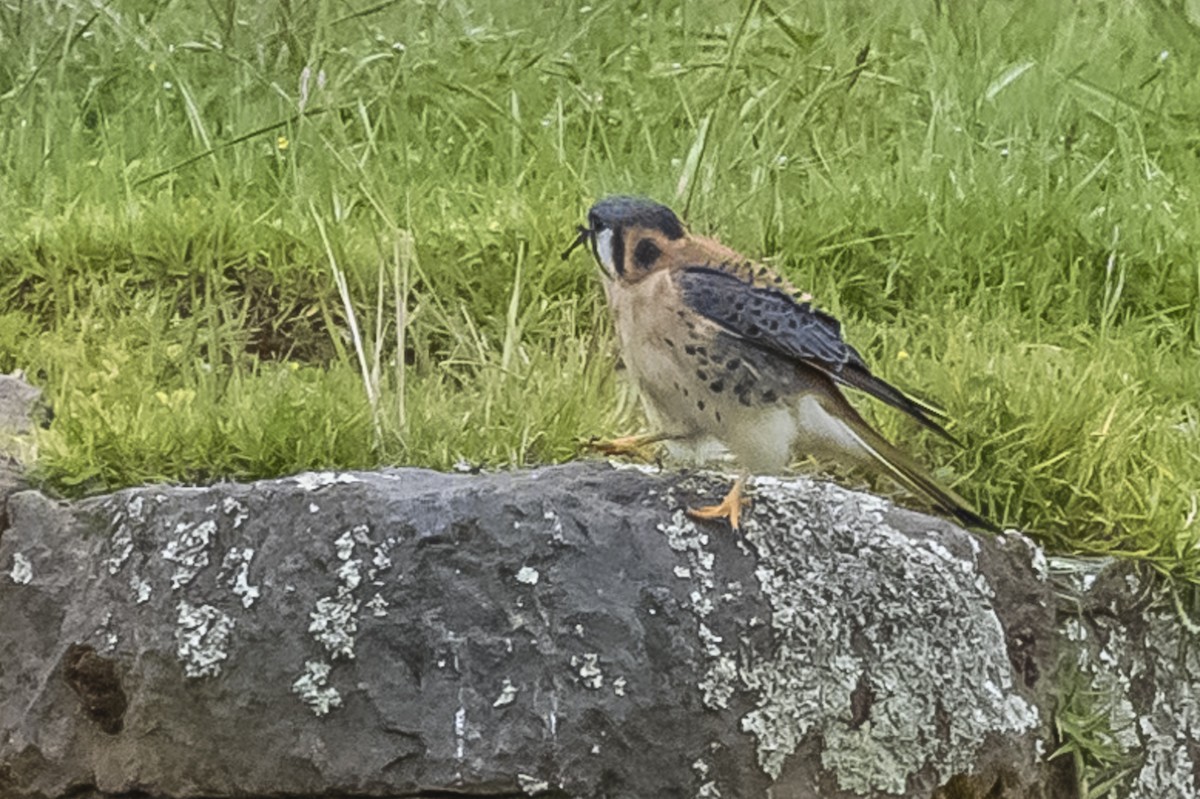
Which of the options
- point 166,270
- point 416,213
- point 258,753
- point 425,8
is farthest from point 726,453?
point 425,8

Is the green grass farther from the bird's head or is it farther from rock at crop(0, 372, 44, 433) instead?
the bird's head

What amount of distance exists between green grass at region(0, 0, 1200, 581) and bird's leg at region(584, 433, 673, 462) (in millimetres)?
116

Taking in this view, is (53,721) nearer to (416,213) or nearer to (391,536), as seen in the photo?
(391,536)

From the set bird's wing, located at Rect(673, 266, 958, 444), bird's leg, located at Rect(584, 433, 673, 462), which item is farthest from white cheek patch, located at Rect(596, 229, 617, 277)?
bird's leg, located at Rect(584, 433, 673, 462)

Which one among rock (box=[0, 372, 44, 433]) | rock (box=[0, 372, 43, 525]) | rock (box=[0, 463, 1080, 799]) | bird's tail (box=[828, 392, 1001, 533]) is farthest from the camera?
rock (box=[0, 372, 44, 433])

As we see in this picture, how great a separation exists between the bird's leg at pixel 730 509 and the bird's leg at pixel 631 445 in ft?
0.44

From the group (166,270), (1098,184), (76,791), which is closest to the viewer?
(76,791)

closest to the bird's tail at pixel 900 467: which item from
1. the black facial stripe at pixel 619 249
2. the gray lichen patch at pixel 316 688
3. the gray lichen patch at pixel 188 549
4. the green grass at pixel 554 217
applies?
the green grass at pixel 554 217

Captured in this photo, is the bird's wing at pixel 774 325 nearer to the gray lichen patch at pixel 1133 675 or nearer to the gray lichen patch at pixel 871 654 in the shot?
the gray lichen patch at pixel 871 654

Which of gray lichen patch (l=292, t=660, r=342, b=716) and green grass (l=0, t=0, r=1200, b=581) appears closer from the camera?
gray lichen patch (l=292, t=660, r=342, b=716)

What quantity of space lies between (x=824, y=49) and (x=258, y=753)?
2622mm

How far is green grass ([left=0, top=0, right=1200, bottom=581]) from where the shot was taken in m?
2.91

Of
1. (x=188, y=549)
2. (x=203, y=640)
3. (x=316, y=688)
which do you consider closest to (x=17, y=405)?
(x=188, y=549)

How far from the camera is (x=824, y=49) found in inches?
177
